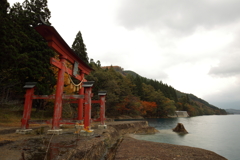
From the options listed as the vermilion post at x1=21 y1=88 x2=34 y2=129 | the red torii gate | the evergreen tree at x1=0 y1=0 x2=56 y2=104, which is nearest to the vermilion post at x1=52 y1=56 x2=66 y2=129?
the red torii gate

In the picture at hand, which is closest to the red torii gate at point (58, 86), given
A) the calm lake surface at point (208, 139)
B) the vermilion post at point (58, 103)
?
the vermilion post at point (58, 103)

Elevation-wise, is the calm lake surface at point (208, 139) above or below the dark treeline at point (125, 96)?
below

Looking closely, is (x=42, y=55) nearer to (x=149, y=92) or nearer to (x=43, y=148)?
(x=43, y=148)

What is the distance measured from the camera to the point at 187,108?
75.7 meters

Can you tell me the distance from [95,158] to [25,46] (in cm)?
1466

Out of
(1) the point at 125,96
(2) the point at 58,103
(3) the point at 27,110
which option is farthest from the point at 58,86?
(1) the point at 125,96

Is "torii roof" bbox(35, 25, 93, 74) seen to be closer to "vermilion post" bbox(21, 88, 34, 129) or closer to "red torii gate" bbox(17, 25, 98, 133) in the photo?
"red torii gate" bbox(17, 25, 98, 133)

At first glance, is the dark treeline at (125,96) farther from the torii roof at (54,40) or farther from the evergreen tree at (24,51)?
the torii roof at (54,40)

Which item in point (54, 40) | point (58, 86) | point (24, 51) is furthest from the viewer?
point (24, 51)

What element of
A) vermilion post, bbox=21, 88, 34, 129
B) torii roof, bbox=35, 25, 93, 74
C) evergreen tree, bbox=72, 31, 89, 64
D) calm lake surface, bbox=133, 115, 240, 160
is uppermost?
evergreen tree, bbox=72, 31, 89, 64

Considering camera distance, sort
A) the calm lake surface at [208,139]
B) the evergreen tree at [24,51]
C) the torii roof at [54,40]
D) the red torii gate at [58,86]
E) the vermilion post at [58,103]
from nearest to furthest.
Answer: the torii roof at [54,40] < the red torii gate at [58,86] < the vermilion post at [58,103] < the evergreen tree at [24,51] < the calm lake surface at [208,139]

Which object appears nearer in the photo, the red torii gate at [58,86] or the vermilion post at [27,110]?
the red torii gate at [58,86]

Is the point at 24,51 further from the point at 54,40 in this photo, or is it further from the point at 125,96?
the point at 125,96

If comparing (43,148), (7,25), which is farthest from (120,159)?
(7,25)
